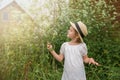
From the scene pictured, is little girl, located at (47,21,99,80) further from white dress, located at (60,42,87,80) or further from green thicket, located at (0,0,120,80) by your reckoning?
green thicket, located at (0,0,120,80)

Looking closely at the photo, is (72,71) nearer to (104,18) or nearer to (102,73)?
(102,73)

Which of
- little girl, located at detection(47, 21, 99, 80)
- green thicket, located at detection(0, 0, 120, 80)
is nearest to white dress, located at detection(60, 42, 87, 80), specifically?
little girl, located at detection(47, 21, 99, 80)

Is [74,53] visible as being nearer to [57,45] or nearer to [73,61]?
[73,61]

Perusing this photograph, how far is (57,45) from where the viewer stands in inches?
357

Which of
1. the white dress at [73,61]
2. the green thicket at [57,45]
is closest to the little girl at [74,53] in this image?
the white dress at [73,61]

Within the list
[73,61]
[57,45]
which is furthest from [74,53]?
[57,45]

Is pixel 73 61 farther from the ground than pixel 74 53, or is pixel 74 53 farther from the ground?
pixel 74 53

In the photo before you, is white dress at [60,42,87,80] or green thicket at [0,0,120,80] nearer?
white dress at [60,42,87,80]

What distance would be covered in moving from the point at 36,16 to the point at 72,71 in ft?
10.4

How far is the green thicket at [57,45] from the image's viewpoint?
25.1 feet

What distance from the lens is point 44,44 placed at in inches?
332

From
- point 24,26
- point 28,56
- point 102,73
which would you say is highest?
point 24,26

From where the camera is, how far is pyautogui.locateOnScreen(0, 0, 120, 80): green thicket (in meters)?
7.64

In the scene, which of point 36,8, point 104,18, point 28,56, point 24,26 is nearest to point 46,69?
point 28,56
